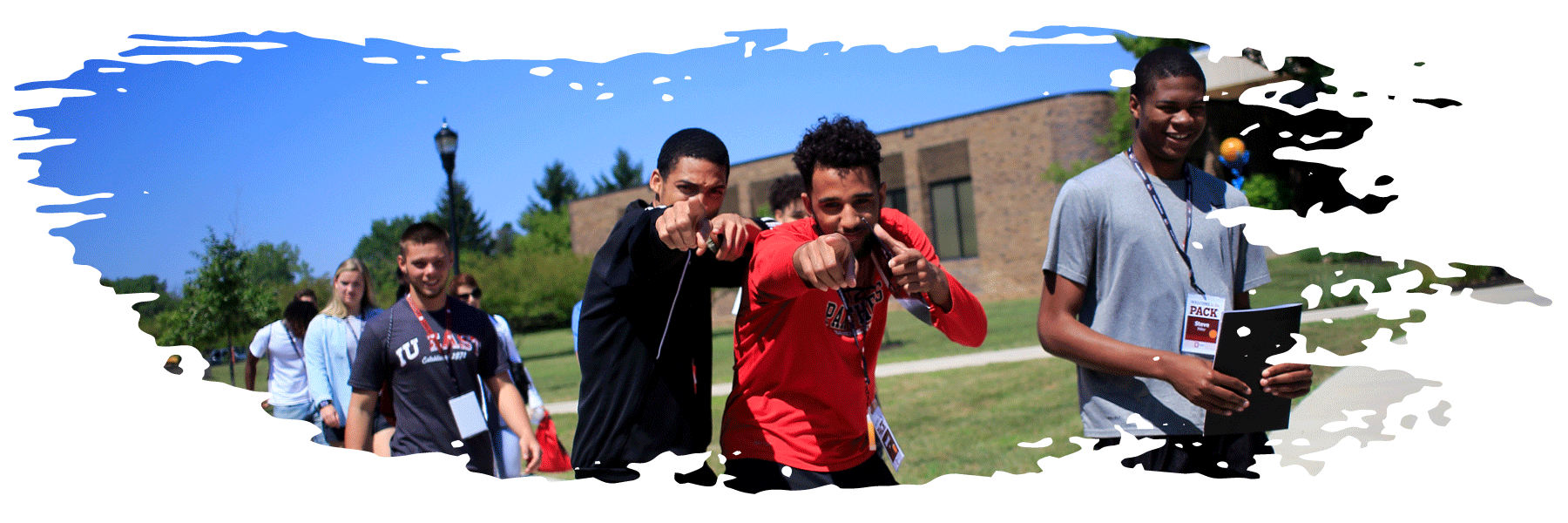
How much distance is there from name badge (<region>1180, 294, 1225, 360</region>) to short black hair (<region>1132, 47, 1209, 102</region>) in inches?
25.3

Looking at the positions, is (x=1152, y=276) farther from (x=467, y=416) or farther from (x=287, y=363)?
(x=287, y=363)

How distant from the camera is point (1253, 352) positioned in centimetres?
269

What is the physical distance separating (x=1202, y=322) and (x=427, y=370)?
2.88 meters

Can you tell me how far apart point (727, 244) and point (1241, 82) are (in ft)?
5.75

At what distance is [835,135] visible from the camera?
2561 mm

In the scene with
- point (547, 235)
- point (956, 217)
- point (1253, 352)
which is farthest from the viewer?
point (547, 235)

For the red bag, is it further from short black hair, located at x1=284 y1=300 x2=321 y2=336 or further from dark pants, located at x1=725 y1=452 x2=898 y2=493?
dark pants, located at x1=725 y1=452 x2=898 y2=493

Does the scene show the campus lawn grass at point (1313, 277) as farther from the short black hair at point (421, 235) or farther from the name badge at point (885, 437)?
the short black hair at point (421, 235)

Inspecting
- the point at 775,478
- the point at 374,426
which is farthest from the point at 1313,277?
the point at 374,426

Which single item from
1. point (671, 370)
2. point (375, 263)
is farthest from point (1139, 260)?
point (375, 263)

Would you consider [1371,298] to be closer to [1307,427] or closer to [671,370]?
[1307,427]

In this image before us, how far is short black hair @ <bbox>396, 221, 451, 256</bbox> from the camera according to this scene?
3.59 metres

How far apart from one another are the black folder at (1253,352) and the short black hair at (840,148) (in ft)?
3.71

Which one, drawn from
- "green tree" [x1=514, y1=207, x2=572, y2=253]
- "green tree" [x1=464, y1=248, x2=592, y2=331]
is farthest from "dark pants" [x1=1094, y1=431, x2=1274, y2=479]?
"green tree" [x1=514, y1=207, x2=572, y2=253]
